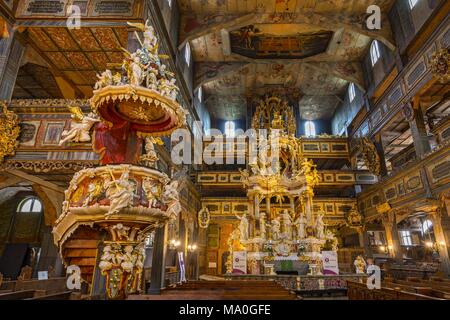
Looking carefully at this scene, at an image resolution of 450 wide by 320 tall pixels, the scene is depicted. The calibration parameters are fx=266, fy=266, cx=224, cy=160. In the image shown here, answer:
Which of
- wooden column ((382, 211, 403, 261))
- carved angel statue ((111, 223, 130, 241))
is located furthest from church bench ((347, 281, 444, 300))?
wooden column ((382, 211, 403, 261))

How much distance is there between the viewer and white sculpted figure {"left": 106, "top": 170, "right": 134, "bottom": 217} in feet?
13.9

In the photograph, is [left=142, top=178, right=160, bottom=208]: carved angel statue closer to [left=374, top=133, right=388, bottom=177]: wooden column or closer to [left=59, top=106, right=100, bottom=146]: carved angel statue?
[left=59, top=106, right=100, bottom=146]: carved angel statue

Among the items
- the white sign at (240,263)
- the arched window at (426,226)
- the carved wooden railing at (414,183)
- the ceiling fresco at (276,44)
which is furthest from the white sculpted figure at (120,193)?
the arched window at (426,226)

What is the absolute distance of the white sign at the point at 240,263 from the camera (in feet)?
35.7

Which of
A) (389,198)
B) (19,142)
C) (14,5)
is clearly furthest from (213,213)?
(14,5)

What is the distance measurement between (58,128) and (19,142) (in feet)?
3.87

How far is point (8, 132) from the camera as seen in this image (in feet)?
26.2

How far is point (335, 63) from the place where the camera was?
1678 cm

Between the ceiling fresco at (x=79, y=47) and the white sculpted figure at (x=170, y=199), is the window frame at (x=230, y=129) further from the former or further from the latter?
the white sculpted figure at (x=170, y=199)

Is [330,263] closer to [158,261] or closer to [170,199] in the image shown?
[158,261]

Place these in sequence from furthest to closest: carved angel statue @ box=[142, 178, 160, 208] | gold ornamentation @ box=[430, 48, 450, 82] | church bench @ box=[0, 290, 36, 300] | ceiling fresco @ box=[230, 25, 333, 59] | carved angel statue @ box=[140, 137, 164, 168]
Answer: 1. ceiling fresco @ box=[230, 25, 333, 59]
2. gold ornamentation @ box=[430, 48, 450, 82]
3. carved angel statue @ box=[140, 137, 164, 168]
4. carved angel statue @ box=[142, 178, 160, 208]
5. church bench @ box=[0, 290, 36, 300]

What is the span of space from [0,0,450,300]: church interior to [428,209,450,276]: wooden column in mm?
50

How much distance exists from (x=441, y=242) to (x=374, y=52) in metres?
10.5
